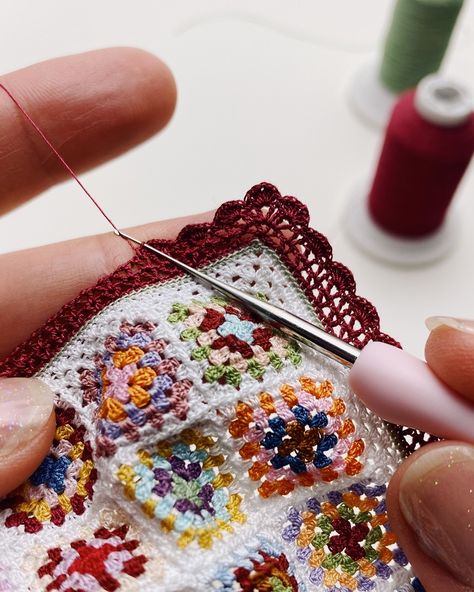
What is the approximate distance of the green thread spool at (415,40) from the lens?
1086 mm

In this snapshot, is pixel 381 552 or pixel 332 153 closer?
pixel 381 552

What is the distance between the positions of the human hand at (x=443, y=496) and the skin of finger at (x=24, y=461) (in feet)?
1.02

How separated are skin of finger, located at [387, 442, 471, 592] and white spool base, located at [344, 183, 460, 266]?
0.58 meters

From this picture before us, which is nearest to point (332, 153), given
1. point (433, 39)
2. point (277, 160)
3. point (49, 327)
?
point (277, 160)

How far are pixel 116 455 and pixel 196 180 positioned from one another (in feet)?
2.36

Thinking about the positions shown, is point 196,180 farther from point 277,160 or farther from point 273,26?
point 273,26

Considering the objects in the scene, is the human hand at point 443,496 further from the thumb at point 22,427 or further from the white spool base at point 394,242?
the white spool base at point 394,242

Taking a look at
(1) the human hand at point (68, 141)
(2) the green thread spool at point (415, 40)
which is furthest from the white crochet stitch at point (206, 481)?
(2) the green thread spool at point (415, 40)

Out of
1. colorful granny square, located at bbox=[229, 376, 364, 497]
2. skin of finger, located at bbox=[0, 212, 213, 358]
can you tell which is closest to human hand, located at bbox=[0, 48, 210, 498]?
skin of finger, located at bbox=[0, 212, 213, 358]

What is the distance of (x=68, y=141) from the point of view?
824mm

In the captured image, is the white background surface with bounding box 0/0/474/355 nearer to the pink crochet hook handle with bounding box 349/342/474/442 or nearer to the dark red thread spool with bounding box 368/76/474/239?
the dark red thread spool with bounding box 368/76/474/239

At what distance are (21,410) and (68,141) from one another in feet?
1.15

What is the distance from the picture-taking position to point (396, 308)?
1089mm

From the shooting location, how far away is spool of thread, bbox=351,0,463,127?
1095 millimetres
